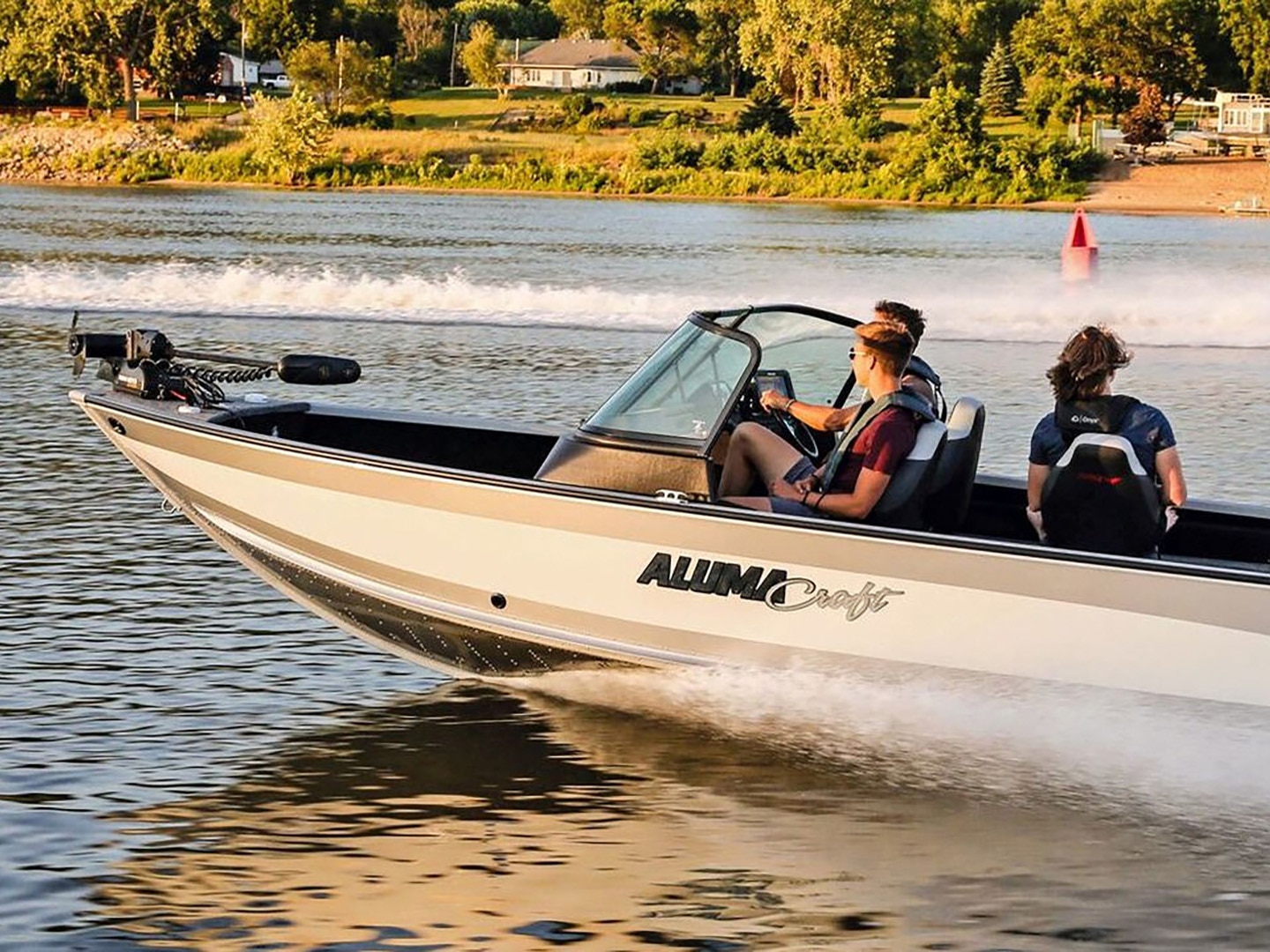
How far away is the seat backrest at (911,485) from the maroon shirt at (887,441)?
30mm

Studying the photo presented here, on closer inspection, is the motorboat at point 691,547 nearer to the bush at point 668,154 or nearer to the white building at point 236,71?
the bush at point 668,154

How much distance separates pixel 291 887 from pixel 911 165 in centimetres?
7430

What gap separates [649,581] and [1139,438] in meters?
1.76

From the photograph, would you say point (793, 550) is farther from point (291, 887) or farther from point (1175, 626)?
point (291, 887)

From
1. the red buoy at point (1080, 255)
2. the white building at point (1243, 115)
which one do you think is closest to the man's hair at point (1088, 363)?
the red buoy at point (1080, 255)

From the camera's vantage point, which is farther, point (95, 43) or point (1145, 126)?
point (95, 43)

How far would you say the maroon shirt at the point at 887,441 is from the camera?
7.08 m

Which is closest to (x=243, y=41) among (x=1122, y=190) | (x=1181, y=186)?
(x=1122, y=190)

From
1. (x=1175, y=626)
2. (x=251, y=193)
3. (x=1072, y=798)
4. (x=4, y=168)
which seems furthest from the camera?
(x=4, y=168)

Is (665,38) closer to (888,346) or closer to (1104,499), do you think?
(888,346)

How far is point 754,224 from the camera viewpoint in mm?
58031

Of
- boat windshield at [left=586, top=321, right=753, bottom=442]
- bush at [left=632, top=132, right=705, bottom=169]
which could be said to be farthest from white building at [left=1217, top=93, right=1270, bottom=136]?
boat windshield at [left=586, top=321, right=753, bottom=442]

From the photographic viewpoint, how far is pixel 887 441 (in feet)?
23.2


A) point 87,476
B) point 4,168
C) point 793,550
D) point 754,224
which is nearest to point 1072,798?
point 793,550
